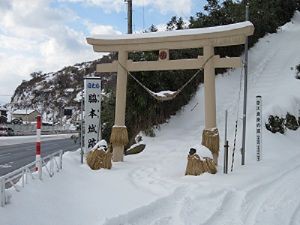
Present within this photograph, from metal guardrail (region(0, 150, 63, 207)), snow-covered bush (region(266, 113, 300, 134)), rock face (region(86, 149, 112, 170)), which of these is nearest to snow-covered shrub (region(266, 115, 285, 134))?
snow-covered bush (region(266, 113, 300, 134))

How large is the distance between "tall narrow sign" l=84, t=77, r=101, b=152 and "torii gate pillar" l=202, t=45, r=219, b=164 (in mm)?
3493

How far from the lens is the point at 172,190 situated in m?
9.32

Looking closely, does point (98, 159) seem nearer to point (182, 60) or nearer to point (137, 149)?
point (182, 60)

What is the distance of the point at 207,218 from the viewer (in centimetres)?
762

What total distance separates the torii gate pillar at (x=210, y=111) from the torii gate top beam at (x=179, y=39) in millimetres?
360

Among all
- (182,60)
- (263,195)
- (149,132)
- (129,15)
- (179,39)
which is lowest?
(263,195)

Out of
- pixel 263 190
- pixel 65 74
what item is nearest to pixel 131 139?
pixel 263 190

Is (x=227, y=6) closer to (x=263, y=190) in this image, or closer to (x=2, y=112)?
(x=263, y=190)

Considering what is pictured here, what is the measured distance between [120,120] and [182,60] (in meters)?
2.84

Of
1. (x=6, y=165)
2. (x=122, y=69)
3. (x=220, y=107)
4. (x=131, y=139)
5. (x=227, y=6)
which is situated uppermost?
(x=227, y=6)

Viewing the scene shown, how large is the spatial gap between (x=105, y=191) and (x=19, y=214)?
3102 millimetres

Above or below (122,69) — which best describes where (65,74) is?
above

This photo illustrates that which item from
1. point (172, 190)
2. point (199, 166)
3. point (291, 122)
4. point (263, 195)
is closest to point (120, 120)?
point (199, 166)

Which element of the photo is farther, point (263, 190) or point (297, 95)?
point (297, 95)
